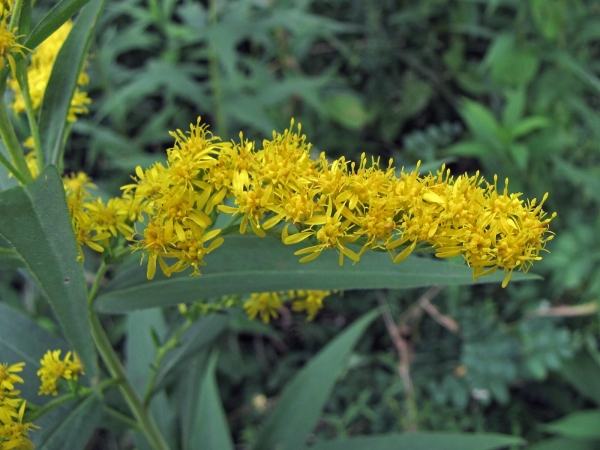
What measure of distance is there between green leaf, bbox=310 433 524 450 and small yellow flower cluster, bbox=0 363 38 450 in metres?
1.00

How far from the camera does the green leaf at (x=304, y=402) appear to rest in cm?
202

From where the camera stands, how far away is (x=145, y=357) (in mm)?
1988

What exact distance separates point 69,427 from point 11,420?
5.4 inches

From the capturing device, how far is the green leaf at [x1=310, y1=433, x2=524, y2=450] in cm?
180

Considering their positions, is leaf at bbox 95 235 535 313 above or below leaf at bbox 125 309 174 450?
above

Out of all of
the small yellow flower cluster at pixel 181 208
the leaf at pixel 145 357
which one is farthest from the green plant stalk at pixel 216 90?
the small yellow flower cluster at pixel 181 208

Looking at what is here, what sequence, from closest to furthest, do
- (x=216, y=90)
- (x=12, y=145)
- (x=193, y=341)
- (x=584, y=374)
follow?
(x=12, y=145) < (x=193, y=341) < (x=584, y=374) < (x=216, y=90)

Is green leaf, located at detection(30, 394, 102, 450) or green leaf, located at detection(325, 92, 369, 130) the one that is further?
green leaf, located at detection(325, 92, 369, 130)

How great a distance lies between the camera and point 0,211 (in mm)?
953

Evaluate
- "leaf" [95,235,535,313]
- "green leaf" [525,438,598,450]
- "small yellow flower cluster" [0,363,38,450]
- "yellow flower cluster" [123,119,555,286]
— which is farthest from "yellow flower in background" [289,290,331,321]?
"green leaf" [525,438,598,450]

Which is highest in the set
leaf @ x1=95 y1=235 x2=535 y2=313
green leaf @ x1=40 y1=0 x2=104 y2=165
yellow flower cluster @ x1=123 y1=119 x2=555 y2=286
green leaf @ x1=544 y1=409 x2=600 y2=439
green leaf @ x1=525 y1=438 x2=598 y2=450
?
green leaf @ x1=40 y1=0 x2=104 y2=165

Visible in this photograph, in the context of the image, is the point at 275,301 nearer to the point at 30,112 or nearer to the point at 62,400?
the point at 62,400

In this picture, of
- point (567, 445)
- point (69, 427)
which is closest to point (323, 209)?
point (69, 427)

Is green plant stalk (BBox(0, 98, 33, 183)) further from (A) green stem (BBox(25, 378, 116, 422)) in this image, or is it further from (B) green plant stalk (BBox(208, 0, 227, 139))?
(B) green plant stalk (BBox(208, 0, 227, 139))
